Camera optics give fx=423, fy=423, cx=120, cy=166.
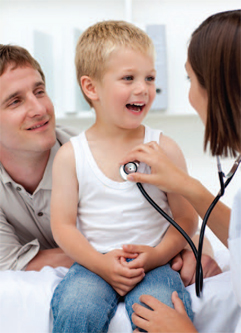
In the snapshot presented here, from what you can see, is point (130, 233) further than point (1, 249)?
No

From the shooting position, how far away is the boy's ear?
1333 millimetres

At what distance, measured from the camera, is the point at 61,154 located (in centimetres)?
133

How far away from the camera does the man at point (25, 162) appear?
4.97ft

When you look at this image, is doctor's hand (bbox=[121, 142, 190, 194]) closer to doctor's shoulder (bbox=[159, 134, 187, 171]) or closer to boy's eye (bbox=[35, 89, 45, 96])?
doctor's shoulder (bbox=[159, 134, 187, 171])

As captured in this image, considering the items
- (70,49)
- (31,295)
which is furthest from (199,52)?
(70,49)

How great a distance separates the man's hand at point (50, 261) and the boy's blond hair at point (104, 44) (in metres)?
0.64

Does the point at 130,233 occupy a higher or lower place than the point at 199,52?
lower

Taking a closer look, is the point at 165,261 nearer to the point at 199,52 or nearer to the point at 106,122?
the point at 106,122

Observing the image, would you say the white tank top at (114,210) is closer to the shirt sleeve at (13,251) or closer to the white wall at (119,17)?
the shirt sleeve at (13,251)

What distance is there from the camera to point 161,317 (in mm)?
1022

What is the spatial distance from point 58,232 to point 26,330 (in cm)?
28

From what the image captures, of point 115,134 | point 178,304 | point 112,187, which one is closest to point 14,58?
point 115,134

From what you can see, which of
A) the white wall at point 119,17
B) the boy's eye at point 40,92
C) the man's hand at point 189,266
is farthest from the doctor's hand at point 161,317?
the white wall at point 119,17

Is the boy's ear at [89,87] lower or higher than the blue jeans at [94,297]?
higher
